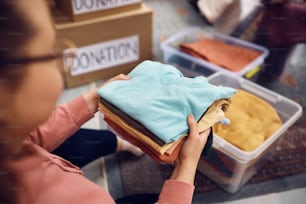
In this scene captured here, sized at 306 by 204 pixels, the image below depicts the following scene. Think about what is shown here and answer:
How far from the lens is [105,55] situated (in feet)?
3.87

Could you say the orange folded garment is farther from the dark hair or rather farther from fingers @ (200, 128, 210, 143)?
the dark hair

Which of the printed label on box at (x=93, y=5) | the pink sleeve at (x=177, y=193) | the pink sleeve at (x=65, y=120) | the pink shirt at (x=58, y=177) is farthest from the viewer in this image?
the printed label on box at (x=93, y=5)

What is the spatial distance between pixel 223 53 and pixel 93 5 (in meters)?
0.49

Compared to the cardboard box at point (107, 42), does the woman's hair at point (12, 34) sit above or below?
above

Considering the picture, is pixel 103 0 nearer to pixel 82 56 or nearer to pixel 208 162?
pixel 82 56

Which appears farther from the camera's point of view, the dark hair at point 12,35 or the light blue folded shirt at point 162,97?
the light blue folded shirt at point 162,97

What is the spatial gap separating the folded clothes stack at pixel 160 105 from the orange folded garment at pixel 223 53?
0.55 metres

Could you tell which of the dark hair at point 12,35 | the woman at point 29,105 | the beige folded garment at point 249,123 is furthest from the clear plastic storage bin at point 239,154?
the dark hair at point 12,35

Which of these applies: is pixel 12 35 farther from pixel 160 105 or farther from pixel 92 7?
pixel 92 7

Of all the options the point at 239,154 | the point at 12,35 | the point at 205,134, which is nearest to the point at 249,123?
the point at 239,154

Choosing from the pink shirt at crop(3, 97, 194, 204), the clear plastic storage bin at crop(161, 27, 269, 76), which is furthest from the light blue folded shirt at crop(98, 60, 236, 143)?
the clear plastic storage bin at crop(161, 27, 269, 76)

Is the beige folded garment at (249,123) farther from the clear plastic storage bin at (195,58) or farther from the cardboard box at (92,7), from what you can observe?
the cardboard box at (92,7)

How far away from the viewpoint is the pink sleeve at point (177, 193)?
526mm

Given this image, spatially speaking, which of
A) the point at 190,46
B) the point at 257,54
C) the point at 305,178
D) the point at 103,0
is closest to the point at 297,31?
the point at 257,54
